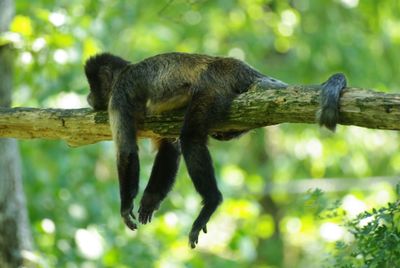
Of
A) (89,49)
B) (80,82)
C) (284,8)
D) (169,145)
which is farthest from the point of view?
(284,8)

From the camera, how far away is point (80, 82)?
11.7 meters

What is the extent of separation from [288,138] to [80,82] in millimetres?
5782

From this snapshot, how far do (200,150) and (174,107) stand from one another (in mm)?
622

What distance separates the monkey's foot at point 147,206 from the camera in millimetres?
7086

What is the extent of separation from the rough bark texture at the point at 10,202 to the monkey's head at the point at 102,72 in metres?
1.27

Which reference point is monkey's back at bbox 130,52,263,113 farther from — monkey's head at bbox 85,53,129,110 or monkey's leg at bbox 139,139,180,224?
monkey's leg at bbox 139,139,180,224

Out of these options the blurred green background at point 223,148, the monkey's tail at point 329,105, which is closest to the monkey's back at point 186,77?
the blurred green background at point 223,148

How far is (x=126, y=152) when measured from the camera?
6574 millimetres

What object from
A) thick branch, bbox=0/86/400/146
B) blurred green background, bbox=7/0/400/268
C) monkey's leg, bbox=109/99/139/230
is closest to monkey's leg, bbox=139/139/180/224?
monkey's leg, bbox=109/99/139/230

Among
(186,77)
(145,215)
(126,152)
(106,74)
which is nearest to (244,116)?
(186,77)

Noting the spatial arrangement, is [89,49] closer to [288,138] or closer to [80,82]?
[80,82]

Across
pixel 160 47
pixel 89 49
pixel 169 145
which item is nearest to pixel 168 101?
pixel 169 145

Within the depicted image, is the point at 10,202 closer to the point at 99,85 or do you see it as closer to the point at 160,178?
the point at 99,85

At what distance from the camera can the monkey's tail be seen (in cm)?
511
